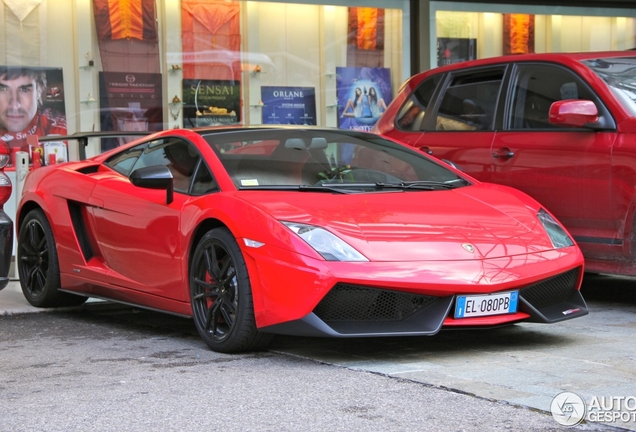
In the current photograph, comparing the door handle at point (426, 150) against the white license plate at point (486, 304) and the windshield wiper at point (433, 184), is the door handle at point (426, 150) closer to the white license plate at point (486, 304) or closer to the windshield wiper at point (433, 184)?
the windshield wiper at point (433, 184)

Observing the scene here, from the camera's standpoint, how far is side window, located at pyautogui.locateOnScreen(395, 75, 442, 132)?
8.77 metres

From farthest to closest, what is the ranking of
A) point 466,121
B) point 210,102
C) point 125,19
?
point 210,102 → point 125,19 → point 466,121

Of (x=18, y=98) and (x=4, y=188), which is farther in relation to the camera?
(x=18, y=98)

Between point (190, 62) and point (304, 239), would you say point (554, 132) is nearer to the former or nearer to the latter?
point (304, 239)

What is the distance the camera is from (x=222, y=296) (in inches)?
229

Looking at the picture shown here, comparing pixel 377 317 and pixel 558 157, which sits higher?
pixel 558 157

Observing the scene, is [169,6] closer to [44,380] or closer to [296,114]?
[296,114]

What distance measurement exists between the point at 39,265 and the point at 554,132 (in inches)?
143

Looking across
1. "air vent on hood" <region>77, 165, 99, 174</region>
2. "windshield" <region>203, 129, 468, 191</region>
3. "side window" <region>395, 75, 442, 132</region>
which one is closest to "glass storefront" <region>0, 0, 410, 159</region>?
"side window" <region>395, 75, 442, 132</region>

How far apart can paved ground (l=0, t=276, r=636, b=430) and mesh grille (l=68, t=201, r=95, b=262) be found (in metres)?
0.66

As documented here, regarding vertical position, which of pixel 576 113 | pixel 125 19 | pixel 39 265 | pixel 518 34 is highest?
pixel 125 19

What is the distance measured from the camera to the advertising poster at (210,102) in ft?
40.1

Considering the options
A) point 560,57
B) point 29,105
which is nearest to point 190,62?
point 29,105

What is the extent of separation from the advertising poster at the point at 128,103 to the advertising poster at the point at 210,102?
310 millimetres
